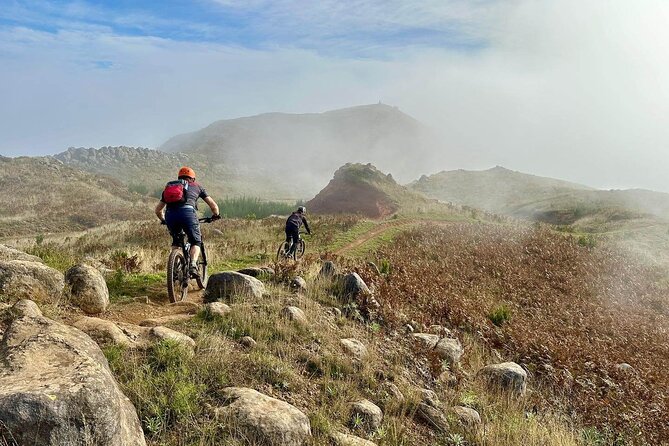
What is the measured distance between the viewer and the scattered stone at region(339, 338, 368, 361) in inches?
268

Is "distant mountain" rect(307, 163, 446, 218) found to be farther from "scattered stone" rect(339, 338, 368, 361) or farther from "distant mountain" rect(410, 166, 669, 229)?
"scattered stone" rect(339, 338, 368, 361)

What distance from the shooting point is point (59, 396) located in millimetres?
3336

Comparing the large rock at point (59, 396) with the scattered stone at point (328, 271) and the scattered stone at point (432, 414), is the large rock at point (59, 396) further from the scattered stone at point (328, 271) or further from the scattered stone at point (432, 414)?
the scattered stone at point (328, 271)

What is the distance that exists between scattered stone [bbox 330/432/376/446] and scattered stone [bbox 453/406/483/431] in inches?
69.2

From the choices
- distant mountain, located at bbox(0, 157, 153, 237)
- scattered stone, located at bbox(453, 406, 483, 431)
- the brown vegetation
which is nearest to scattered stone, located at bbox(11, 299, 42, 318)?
scattered stone, located at bbox(453, 406, 483, 431)

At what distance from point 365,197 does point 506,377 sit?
41291mm

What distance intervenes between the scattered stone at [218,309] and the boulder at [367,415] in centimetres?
261

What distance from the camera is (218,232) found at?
2517cm

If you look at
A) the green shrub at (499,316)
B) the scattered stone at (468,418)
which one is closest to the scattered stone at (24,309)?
the scattered stone at (468,418)

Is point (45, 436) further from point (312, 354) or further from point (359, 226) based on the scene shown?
point (359, 226)

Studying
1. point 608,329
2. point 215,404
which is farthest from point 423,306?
point 215,404

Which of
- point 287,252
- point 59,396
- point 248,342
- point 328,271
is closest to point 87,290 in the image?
point 248,342

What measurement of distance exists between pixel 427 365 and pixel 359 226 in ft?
67.6

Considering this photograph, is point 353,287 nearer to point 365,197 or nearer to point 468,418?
point 468,418
